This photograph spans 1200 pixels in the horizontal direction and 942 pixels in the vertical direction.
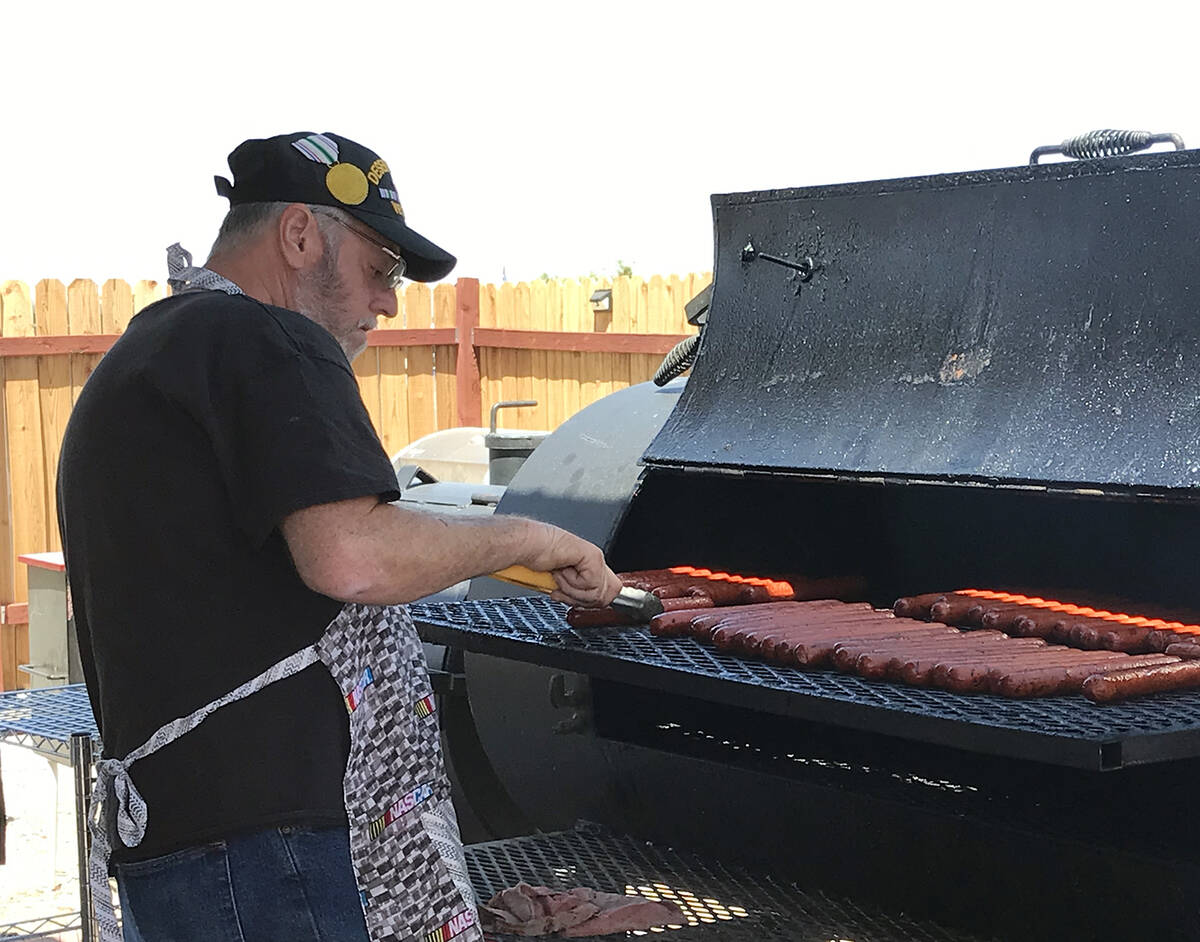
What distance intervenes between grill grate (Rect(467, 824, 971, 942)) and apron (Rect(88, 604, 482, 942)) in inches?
28.8

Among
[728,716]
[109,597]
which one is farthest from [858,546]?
[109,597]

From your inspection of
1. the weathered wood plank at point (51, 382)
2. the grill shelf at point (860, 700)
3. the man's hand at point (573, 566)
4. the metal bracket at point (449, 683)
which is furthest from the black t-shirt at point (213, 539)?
the weathered wood plank at point (51, 382)

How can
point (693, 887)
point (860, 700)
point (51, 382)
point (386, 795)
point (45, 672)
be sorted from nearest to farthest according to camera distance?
point (386, 795) < point (860, 700) < point (693, 887) < point (45, 672) < point (51, 382)

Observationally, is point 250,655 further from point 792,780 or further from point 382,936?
point 792,780

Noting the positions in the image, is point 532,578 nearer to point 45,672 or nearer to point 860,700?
point 860,700

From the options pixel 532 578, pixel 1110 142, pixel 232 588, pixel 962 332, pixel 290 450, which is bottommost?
pixel 532 578

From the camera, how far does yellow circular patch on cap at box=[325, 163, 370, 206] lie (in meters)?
2.44

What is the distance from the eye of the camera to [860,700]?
2.52 m

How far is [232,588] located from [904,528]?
2.47 m

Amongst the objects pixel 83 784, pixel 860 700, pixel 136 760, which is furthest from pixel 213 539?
pixel 83 784

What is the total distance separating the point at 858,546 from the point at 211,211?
1963 inches

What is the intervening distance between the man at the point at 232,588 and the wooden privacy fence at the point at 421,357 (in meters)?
6.55

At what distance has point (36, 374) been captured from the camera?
9172 millimetres

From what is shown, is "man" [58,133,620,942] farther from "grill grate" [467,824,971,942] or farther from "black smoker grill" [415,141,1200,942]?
"grill grate" [467,824,971,942]
